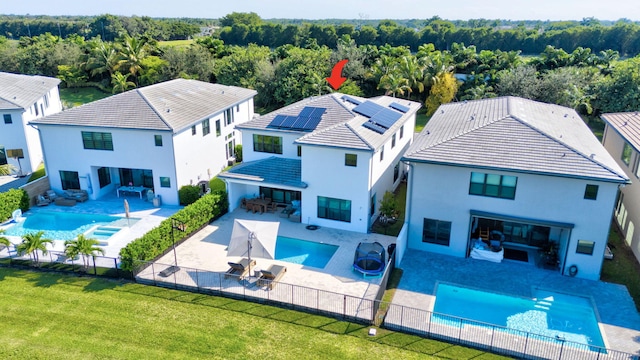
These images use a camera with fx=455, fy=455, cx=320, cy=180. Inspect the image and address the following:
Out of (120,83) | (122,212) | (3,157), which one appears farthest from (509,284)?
(120,83)

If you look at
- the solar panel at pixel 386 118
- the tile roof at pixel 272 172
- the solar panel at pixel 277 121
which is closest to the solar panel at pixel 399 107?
the solar panel at pixel 386 118

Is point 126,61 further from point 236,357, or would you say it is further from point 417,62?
point 236,357

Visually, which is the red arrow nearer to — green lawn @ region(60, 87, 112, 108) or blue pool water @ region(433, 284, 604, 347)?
green lawn @ region(60, 87, 112, 108)

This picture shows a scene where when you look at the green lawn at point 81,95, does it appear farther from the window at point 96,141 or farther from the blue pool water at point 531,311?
the blue pool water at point 531,311

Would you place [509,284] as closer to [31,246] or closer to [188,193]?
[188,193]

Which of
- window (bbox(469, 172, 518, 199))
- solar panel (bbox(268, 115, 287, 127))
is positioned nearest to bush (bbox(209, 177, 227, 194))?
solar panel (bbox(268, 115, 287, 127))

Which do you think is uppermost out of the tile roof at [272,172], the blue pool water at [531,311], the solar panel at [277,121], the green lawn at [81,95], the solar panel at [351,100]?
the solar panel at [351,100]

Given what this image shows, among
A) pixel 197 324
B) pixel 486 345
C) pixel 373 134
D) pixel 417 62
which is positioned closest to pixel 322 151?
pixel 373 134
